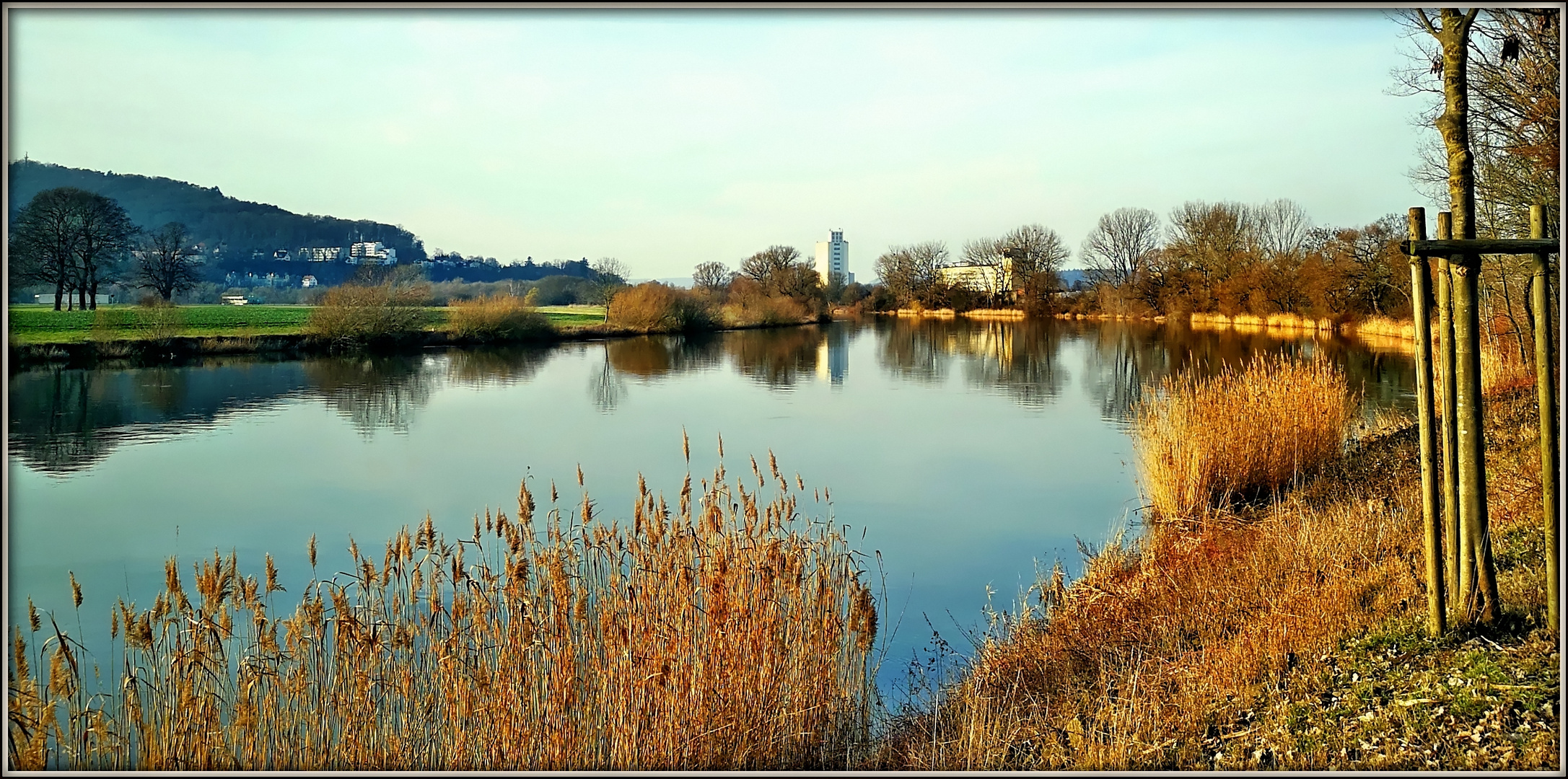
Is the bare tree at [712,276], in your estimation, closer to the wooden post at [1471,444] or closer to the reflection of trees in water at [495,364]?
→ the reflection of trees in water at [495,364]

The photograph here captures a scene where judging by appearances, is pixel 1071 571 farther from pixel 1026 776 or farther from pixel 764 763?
pixel 1026 776

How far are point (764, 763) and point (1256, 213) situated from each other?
5140cm

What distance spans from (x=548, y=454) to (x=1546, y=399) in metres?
11.2

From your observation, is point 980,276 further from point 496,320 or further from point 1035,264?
point 496,320

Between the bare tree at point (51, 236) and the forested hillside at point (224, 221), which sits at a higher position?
the forested hillside at point (224, 221)

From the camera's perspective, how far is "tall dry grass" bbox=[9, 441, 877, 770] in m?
3.58

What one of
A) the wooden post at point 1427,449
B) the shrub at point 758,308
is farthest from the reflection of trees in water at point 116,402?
the shrub at point 758,308

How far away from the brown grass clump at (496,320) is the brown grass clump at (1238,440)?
31.4 metres

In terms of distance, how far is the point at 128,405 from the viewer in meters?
17.9

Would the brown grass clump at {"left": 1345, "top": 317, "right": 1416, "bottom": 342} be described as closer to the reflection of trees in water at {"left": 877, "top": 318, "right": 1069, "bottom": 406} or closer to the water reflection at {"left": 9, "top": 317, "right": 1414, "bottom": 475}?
the water reflection at {"left": 9, "top": 317, "right": 1414, "bottom": 475}

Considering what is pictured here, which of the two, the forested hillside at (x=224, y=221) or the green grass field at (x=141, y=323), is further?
the forested hillside at (x=224, y=221)

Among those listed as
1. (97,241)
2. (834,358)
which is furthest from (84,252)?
(834,358)

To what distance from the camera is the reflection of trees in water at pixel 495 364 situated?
2414cm

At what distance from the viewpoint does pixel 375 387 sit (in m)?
21.9
